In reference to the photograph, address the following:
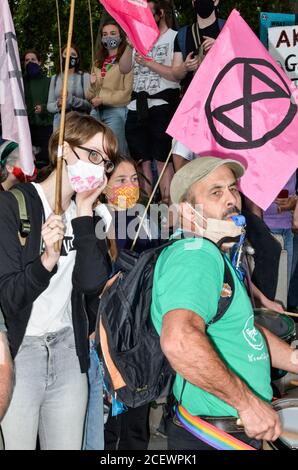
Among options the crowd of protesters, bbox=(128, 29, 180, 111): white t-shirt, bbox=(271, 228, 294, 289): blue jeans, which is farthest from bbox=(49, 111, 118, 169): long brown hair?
bbox=(128, 29, 180, 111): white t-shirt

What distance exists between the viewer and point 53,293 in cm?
345

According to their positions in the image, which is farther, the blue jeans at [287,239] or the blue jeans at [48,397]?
the blue jeans at [287,239]

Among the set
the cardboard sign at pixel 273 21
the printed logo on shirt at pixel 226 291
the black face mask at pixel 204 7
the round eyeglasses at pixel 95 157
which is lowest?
the printed logo on shirt at pixel 226 291

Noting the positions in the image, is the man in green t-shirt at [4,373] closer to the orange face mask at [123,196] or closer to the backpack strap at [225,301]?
the backpack strap at [225,301]

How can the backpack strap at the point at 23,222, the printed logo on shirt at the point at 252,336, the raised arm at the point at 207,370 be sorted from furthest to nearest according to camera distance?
1. the backpack strap at the point at 23,222
2. the printed logo on shirt at the point at 252,336
3. the raised arm at the point at 207,370

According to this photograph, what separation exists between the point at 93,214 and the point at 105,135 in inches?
16.2

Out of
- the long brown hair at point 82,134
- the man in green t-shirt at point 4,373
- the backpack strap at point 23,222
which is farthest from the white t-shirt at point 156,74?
the man in green t-shirt at point 4,373

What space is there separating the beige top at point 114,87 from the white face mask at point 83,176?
453 centimetres

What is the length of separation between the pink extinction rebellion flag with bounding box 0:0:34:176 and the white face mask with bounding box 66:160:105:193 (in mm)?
424

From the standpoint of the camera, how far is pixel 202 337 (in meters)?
2.71

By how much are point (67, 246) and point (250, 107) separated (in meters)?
1.63

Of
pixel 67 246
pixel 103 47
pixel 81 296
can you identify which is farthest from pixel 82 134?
pixel 103 47

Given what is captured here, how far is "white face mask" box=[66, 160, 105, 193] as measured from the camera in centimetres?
358

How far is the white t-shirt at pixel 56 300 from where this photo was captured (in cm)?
340
